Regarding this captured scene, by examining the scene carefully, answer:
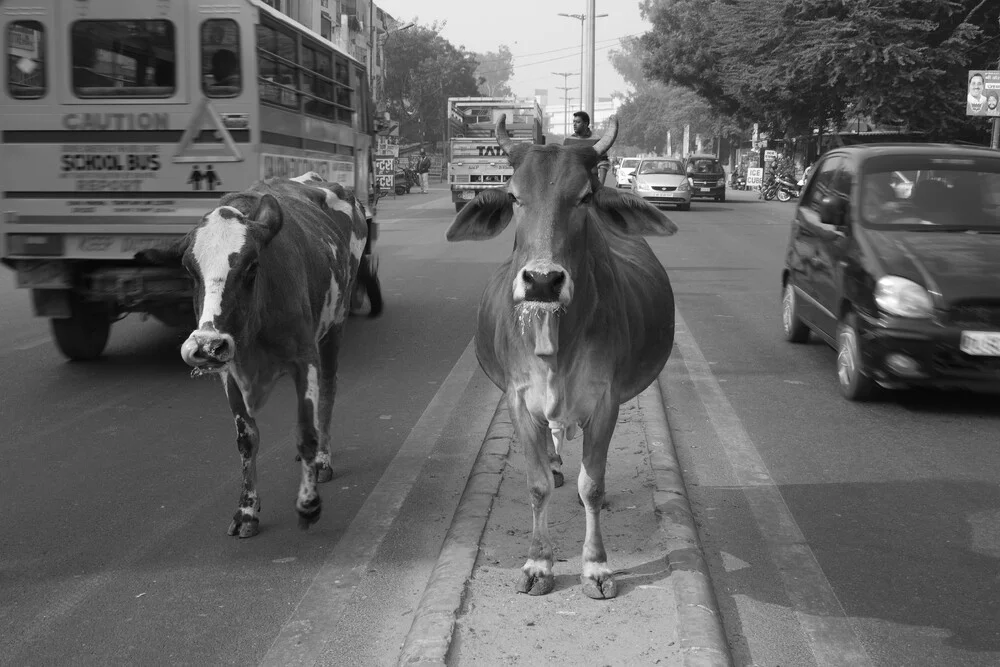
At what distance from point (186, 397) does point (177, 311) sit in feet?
3.63

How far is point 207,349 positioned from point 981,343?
508 centimetres

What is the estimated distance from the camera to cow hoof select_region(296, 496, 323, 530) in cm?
534

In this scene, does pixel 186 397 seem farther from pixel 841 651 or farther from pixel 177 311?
pixel 841 651

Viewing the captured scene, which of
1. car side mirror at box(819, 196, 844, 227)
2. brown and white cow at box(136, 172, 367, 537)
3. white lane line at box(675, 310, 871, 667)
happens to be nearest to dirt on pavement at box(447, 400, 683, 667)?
white lane line at box(675, 310, 871, 667)

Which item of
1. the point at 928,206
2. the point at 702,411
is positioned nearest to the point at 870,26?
the point at 928,206

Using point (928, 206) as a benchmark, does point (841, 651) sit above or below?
below

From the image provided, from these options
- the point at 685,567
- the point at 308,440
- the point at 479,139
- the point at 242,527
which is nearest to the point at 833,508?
the point at 685,567

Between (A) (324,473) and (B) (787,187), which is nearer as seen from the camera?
(A) (324,473)

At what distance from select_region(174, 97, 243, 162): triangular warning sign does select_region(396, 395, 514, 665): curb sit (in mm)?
3855

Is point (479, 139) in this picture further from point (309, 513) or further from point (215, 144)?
point (309, 513)

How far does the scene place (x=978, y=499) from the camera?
227 inches

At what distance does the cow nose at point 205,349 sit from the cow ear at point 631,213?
1.71 m

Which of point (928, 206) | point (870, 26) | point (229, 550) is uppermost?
point (870, 26)

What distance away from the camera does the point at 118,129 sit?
9008mm
